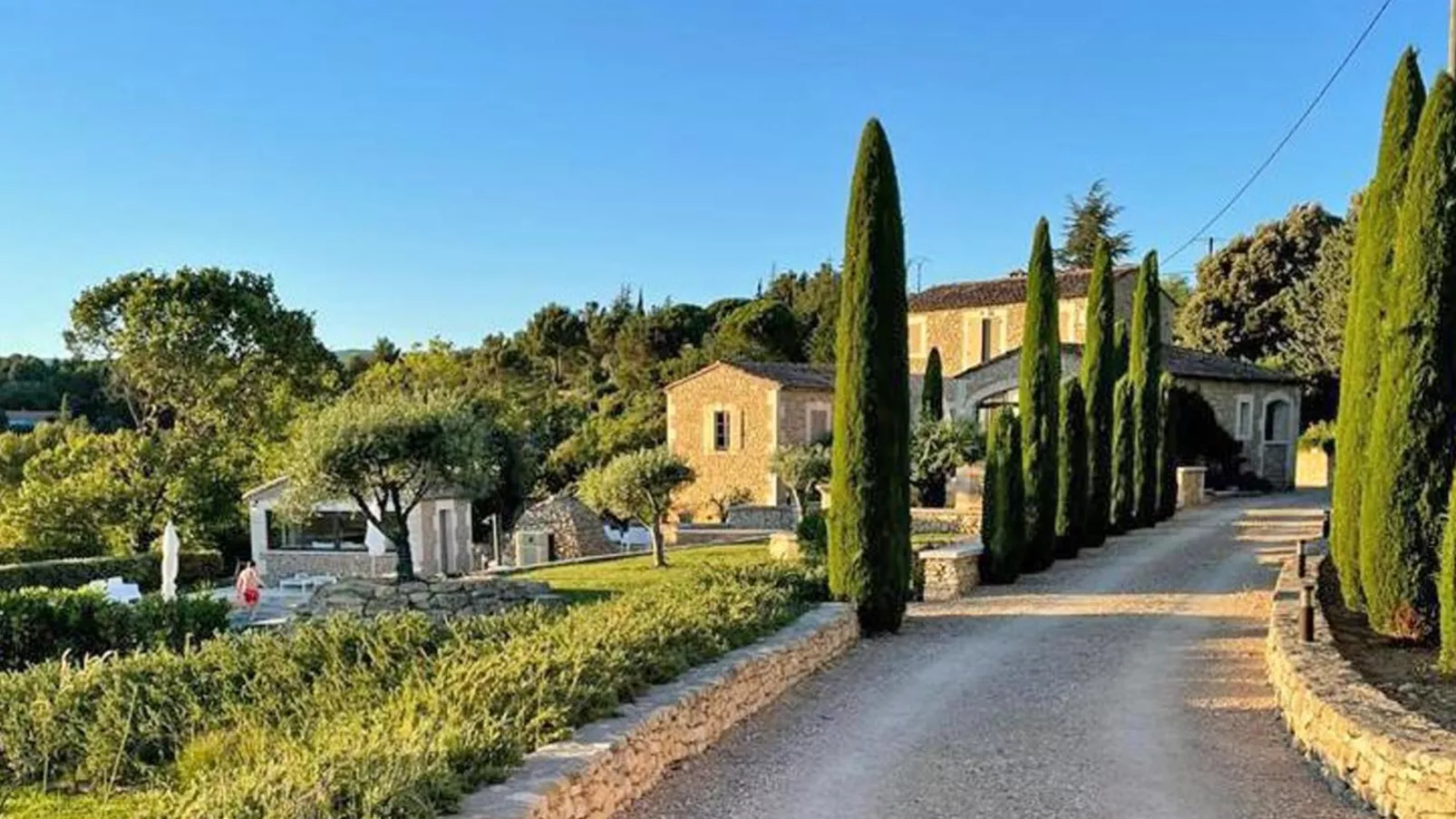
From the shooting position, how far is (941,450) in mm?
22219

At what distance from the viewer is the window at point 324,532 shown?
83.4 ft

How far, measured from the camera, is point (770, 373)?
32.0 meters

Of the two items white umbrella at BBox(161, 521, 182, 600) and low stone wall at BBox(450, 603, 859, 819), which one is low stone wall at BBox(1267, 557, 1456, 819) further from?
white umbrella at BBox(161, 521, 182, 600)

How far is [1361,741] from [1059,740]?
1802mm

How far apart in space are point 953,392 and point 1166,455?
8962mm

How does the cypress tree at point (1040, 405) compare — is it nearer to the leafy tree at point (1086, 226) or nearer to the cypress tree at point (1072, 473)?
the cypress tree at point (1072, 473)

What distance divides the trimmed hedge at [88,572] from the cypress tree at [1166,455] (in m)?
22.4

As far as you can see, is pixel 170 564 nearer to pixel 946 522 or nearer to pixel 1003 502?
pixel 1003 502

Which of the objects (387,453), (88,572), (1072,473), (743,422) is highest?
(743,422)

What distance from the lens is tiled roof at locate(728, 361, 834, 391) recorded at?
31.5 metres

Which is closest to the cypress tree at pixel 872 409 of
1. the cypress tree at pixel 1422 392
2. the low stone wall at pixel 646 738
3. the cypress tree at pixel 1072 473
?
the low stone wall at pixel 646 738

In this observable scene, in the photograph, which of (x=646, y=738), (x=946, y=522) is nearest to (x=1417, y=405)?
(x=646, y=738)

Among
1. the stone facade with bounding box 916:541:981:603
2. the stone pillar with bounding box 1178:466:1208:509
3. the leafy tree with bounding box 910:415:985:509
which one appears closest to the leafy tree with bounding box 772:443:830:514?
the leafy tree with bounding box 910:415:985:509

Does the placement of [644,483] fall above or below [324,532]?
above
